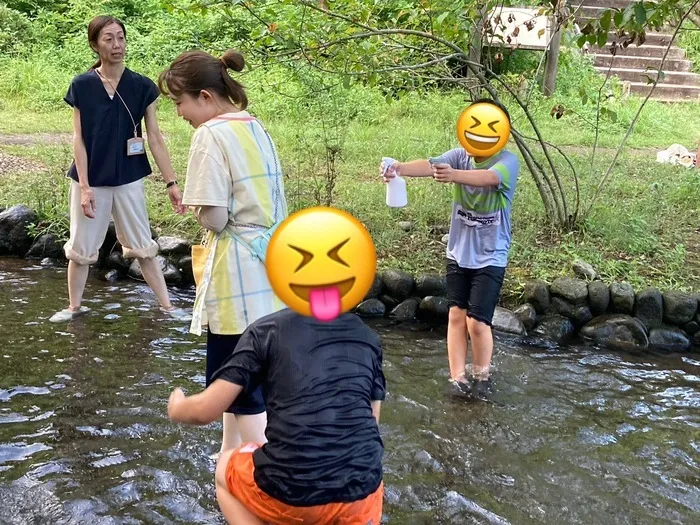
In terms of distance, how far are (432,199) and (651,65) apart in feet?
29.4

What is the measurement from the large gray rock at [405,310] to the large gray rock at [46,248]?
2.81 metres

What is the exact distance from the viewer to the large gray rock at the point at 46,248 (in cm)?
633

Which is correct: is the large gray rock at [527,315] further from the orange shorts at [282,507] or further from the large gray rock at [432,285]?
the orange shorts at [282,507]

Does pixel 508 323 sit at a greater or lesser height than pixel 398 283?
lesser

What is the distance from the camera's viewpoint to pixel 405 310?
561cm

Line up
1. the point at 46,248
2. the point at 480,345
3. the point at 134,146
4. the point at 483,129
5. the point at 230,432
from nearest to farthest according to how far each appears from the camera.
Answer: the point at 230,432 < the point at 483,129 < the point at 480,345 < the point at 134,146 < the point at 46,248

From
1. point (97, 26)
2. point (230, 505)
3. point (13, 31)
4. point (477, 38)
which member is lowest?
point (230, 505)

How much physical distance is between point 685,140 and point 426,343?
7946mm

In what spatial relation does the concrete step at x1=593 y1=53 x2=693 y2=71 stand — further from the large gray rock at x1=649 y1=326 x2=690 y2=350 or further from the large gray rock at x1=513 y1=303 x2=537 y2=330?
the large gray rock at x1=513 y1=303 x2=537 y2=330

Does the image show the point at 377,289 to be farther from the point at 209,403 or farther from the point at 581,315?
the point at 209,403

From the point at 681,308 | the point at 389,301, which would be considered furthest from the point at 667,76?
the point at 389,301

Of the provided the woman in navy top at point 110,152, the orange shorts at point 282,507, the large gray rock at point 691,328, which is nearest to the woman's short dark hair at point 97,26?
the woman in navy top at point 110,152

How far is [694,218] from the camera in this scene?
7258mm

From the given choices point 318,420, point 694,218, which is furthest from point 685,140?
point 318,420
